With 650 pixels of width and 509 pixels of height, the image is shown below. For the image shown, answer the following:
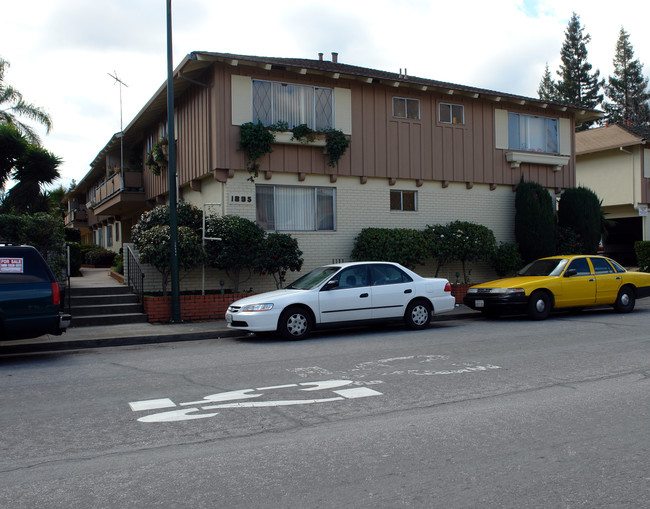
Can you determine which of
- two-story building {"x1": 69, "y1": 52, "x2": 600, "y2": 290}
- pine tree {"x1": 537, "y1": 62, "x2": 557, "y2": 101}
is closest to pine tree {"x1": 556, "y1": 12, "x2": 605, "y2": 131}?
pine tree {"x1": 537, "y1": 62, "x2": 557, "y2": 101}

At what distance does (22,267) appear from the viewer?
9625mm

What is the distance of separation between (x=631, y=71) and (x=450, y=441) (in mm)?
61798

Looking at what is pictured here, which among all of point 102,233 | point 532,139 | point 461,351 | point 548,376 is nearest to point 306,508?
point 548,376


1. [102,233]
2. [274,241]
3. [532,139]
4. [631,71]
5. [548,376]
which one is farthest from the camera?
[631,71]

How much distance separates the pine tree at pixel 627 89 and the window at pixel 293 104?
161ft

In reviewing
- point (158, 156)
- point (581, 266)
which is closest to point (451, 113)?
point (581, 266)

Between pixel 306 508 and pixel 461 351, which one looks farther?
pixel 461 351

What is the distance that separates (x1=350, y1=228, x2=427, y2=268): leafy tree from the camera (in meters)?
16.5

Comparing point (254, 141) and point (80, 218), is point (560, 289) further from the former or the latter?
point (80, 218)

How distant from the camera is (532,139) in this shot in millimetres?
20609

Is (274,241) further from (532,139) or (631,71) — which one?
(631,71)

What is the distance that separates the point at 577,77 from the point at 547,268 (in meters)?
48.1

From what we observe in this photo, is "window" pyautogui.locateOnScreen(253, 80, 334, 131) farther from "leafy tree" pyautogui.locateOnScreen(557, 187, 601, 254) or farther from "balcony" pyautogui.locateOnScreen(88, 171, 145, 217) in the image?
"leafy tree" pyautogui.locateOnScreen(557, 187, 601, 254)

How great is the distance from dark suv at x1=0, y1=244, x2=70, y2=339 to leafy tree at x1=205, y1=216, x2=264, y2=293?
204 inches
